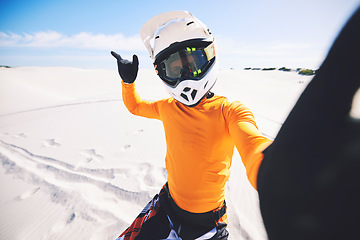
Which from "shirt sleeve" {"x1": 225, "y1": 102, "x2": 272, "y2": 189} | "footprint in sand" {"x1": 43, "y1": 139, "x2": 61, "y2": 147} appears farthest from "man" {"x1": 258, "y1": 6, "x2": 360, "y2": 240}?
"footprint in sand" {"x1": 43, "y1": 139, "x2": 61, "y2": 147}

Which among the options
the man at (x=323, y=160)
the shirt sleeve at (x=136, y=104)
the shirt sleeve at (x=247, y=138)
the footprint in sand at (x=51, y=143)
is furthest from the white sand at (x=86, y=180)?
the shirt sleeve at (x=136, y=104)

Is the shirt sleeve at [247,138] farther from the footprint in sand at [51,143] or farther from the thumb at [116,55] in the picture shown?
the footprint in sand at [51,143]

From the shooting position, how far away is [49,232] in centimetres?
204

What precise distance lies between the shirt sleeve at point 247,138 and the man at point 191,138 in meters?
0.01

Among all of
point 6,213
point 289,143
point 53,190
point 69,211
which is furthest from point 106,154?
point 289,143

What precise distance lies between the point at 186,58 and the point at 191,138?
66cm

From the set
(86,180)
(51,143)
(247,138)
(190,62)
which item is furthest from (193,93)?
(51,143)

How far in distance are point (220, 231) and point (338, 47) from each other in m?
1.35

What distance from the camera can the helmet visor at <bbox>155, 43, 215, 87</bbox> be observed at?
4.25ft

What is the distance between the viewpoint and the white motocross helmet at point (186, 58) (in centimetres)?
128

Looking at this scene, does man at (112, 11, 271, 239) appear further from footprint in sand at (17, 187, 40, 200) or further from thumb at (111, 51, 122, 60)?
footprint in sand at (17, 187, 40, 200)

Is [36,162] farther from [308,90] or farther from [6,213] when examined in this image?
[308,90]

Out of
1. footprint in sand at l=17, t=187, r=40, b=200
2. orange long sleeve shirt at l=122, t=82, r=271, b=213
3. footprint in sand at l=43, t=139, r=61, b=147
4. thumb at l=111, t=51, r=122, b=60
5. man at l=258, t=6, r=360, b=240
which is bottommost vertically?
footprint in sand at l=17, t=187, r=40, b=200

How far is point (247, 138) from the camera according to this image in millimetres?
860
